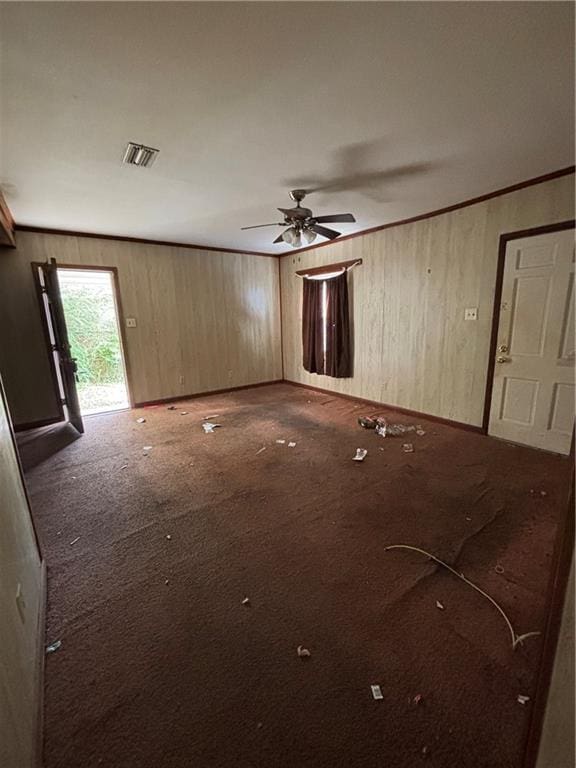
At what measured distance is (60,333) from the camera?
12.7 feet

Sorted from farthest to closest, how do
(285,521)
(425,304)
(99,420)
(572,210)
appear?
1. (99,420)
2. (425,304)
3. (572,210)
4. (285,521)

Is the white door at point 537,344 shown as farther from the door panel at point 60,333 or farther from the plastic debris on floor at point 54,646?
the door panel at point 60,333

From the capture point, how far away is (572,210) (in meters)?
2.73

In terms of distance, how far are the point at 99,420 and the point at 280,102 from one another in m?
4.27

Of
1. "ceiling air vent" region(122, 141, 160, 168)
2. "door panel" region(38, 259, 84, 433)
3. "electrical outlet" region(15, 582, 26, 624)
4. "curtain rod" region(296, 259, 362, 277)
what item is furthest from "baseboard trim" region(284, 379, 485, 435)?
"electrical outlet" region(15, 582, 26, 624)

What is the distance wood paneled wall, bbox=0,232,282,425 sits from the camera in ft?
13.4

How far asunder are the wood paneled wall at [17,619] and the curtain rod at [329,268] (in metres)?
4.38

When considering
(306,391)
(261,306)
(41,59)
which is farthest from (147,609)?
(261,306)

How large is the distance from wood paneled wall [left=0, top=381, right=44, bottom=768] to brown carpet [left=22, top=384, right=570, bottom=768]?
13 cm

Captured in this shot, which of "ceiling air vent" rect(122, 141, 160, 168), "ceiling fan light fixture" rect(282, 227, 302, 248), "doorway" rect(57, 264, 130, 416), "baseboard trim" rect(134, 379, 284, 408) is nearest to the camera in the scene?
"ceiling air vent" rect(122, 141, 160, 168)

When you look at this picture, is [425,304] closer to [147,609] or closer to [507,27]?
[507,27]

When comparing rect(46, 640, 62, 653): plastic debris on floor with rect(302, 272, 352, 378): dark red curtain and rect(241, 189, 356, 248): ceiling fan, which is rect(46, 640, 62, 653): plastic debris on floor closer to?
rect(241, 189, 356, 248): ceiling fan

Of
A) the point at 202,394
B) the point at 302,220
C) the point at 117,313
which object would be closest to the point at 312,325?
the point at 202,394

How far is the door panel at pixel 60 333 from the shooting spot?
3.79 meters
